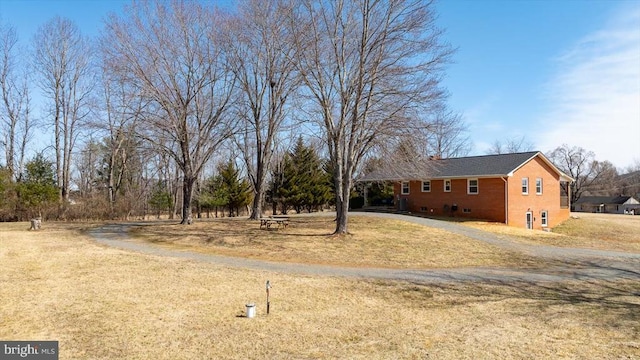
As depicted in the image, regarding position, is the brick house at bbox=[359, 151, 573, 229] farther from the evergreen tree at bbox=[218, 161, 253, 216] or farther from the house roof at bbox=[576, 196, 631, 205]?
the house roof at bbox=[576, 196, 631, 205]

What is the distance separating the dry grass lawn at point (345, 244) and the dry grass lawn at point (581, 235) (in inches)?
183

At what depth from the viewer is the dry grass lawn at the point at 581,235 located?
19.0 metres

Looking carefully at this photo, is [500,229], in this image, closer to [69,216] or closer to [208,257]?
[208,257]

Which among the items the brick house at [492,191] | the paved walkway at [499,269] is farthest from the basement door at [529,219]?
the paved walkway at [499,269]

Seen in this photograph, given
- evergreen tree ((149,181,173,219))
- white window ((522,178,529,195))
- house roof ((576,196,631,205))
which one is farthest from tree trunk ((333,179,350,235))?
house roof ((576,196,631,205))

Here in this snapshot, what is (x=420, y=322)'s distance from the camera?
7309 millimetres

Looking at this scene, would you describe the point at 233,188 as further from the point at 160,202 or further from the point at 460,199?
the point at 460,199

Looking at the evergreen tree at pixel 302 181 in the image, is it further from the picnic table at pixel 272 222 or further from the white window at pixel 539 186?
the white window at pixel 539 186

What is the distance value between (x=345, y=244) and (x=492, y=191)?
15.7m

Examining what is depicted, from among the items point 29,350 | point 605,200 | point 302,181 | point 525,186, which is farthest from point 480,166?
→ point 605,200

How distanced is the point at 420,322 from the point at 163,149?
62.7 ft

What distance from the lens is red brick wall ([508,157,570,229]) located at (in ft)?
90.2

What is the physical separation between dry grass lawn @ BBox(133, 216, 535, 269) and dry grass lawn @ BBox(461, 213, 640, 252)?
4641 mm

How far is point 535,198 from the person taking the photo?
97.5 ft
